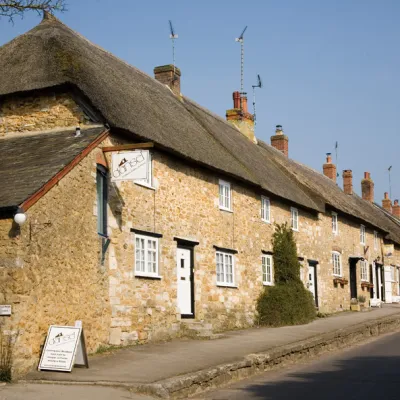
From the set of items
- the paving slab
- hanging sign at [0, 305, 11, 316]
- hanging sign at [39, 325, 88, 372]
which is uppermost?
hanging sign at [0, 305, 11, 316]

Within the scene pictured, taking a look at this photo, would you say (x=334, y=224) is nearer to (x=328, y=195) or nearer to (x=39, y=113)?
(x=328, y=195)

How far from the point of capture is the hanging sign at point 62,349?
37.5ft

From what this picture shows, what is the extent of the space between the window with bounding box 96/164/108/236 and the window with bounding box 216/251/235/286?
225 inches

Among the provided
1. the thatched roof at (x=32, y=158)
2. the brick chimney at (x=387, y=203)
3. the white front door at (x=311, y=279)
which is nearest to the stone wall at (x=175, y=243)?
the thatched roof at (x=32, y=158)

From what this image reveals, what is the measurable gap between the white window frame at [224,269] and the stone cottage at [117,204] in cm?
5

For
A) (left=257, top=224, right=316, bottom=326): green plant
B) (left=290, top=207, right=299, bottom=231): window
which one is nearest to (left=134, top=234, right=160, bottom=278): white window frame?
(left=257, top=224, right=316, bottom=326): green plant

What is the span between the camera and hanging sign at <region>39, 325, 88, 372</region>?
1144 cm

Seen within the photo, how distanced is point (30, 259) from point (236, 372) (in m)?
4.27

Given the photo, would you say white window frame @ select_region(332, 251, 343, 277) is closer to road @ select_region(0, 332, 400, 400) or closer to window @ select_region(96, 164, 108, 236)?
road @ select_region(0, 332, 400, 400)

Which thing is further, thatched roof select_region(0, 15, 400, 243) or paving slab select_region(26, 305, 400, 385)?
thatched roof select_region(0, 15, 400, 243)

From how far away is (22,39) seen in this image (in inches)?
691

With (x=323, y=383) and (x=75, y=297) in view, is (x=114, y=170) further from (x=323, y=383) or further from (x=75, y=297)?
(x=323, y=383)

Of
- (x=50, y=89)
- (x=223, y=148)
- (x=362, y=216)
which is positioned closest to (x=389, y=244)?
(x=362, y=216)

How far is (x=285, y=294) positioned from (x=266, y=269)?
1166mm
